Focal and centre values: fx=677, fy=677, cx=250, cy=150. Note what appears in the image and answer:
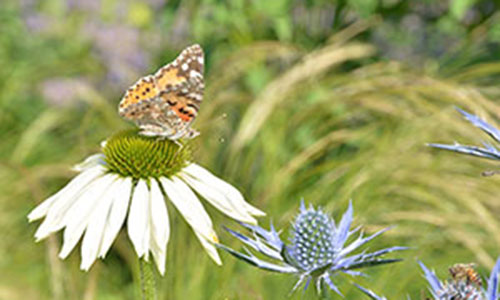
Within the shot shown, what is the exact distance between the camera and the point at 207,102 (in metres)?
2.96

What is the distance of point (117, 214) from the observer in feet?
3.65

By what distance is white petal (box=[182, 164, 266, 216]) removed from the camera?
117 centimetres

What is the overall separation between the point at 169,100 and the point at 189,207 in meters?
0.33

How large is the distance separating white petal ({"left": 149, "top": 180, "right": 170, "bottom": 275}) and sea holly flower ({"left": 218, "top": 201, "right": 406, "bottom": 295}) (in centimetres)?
13

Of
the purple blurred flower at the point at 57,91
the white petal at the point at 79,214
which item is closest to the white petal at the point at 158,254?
the white petal at the point at 79,214

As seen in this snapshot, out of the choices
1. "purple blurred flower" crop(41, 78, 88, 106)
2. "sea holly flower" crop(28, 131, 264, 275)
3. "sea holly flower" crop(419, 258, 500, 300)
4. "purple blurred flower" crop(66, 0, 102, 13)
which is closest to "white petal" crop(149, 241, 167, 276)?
"sea holly flower" crop(28, 131, 264, 275)

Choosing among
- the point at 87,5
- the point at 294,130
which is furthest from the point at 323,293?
the point at 87,5

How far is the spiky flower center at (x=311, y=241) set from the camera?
1.01 metres

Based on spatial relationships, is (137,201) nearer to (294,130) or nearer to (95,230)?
(95,230)

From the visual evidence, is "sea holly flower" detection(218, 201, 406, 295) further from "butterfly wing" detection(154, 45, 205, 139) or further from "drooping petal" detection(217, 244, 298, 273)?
"butterfly wing" detection(154, 45, 205, 139)

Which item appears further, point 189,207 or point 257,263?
point 189,207

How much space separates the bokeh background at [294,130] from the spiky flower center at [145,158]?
0.69 feet

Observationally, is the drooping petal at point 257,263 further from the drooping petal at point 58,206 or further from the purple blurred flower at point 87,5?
the purple blurred flower at point 87,5

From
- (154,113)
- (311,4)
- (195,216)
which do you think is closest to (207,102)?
(311,4)
